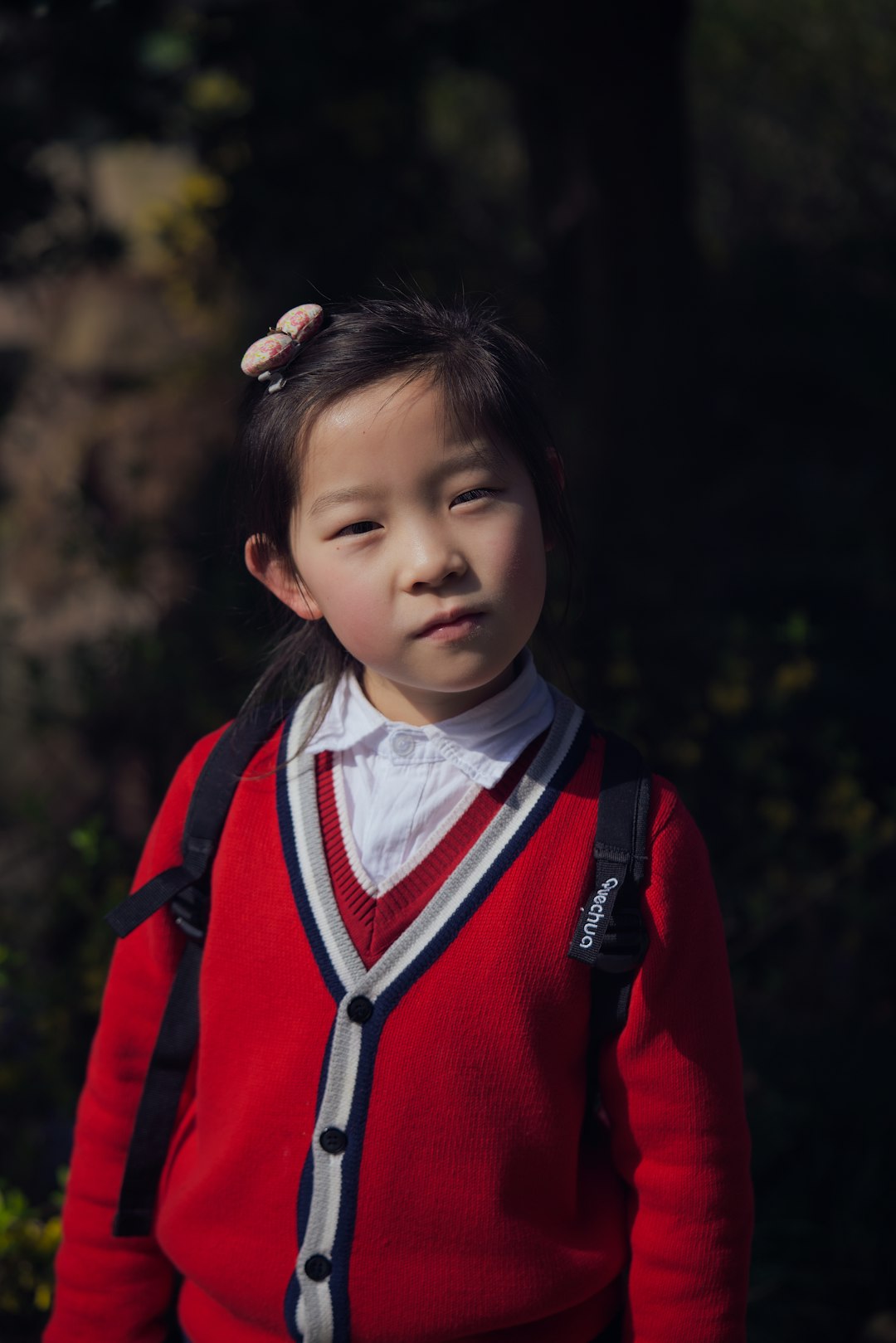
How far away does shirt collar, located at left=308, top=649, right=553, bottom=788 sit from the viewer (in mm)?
1238

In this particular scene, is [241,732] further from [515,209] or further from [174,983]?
[515,209]

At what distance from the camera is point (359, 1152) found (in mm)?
1170

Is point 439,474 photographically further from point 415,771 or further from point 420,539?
point 415,771

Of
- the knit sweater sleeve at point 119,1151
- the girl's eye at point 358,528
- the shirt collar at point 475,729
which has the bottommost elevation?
the knit sweater sleeve at point 119,1151

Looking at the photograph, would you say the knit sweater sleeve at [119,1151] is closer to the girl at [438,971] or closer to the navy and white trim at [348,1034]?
the girl at [438,971]

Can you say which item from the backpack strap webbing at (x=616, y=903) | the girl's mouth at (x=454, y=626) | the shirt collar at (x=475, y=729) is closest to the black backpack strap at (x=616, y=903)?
the backpack strap webbing at (x=616, y=903)

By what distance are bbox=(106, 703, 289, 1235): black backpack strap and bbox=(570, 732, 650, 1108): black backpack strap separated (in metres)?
0.44

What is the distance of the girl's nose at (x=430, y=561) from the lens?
1088 mm

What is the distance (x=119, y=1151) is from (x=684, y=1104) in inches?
27.2

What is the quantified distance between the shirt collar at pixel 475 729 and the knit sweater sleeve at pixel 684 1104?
17 cm

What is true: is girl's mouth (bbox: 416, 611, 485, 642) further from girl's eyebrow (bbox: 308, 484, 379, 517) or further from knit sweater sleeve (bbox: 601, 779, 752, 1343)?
knit sweater sleeve (bbox: 601, 779, 752, 1343)

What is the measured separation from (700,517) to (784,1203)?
2.55 m

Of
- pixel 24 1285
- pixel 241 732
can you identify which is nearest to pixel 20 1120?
pixel 24 1285

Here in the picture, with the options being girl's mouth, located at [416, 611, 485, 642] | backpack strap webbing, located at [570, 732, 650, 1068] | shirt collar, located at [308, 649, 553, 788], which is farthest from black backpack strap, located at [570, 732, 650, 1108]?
girl's mouth, located at [416, 611, 485, 642]
